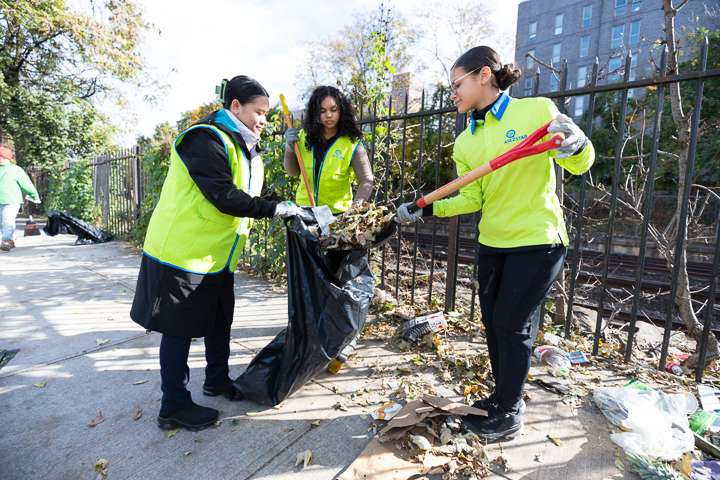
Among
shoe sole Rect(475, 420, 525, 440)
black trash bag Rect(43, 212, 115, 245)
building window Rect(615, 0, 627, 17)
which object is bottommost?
shoe sole Rect(475, 420, 525, 440)

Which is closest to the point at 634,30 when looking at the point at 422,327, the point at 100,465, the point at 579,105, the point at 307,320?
the point at 579,105

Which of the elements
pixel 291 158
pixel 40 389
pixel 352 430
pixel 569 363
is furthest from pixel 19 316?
pixel 569 363

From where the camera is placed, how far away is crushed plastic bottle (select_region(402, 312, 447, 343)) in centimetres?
296

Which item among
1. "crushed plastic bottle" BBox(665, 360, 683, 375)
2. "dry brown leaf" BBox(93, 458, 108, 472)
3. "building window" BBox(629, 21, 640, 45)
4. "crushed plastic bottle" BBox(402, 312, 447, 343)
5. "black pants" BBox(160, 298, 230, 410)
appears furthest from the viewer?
"building window" BBox(629, 21, 640, 45)

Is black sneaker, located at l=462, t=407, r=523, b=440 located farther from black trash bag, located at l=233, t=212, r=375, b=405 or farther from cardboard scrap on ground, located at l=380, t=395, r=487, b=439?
black trash bag, located at l=233, t=212, r=375, b=405

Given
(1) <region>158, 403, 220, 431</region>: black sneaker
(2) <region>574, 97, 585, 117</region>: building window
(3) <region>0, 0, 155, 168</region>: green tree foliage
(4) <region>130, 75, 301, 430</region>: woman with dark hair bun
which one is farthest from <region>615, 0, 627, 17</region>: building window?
(1) <region>158, 403, 220, 431</region>: black sneaker

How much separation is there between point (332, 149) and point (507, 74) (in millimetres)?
1265

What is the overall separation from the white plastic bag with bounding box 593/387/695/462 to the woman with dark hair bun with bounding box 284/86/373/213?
6.39ft

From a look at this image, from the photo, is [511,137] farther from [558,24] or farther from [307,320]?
[558,24]

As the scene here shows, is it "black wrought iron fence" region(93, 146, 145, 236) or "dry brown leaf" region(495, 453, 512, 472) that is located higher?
"black wrought iron fence" region(93, 146, 145, 236)

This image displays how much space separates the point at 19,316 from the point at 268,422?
10.3 feet

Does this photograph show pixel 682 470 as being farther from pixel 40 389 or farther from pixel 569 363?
pixel 40 389

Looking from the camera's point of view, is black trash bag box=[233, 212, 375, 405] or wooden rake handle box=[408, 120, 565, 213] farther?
black trash bag box=[233, 212, 375, 405]

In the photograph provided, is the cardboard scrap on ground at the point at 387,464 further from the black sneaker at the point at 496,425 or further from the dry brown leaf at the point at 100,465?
the dry brown leaf at the point at 100,465
